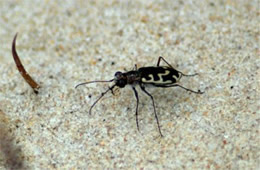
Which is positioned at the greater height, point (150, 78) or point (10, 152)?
point (150, 78)

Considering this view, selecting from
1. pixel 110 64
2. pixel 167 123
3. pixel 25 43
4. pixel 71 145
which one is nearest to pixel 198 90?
pixel 167 123

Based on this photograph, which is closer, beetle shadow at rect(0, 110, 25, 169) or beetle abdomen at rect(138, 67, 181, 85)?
beetle shadow at rect(0, 110, 25, 169)

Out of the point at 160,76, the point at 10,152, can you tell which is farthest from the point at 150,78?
the point at 10,152

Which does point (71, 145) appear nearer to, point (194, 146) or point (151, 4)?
point (194, 146)

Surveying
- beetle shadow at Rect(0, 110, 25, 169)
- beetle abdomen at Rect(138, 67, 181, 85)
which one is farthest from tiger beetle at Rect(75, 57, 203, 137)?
beetle shadow at Rect(0, 110, 25, 169)

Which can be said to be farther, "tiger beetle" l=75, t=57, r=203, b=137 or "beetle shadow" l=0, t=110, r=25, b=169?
"tiger beetle" l=75, t=57, r=203, b=137

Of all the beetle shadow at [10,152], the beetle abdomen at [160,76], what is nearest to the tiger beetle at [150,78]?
the beetle abdomen at [160,76]

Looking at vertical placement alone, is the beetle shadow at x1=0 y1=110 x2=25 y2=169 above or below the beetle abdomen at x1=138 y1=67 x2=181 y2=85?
below

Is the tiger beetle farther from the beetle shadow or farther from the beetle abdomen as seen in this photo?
the beetle shadow

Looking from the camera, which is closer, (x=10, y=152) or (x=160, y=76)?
(x=10, y=152)

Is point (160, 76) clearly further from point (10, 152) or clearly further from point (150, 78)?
point (10, 152)

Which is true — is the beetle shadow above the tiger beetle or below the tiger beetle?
below
